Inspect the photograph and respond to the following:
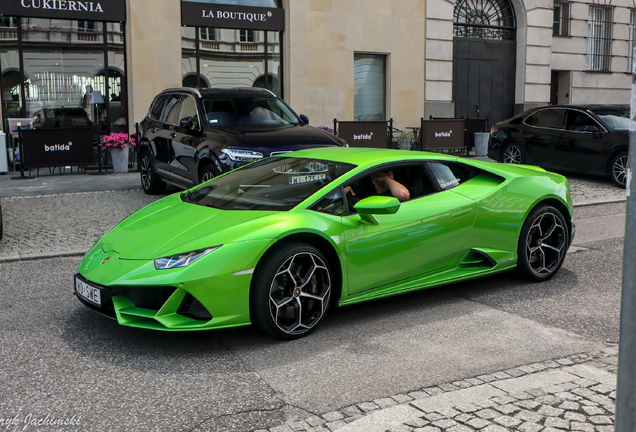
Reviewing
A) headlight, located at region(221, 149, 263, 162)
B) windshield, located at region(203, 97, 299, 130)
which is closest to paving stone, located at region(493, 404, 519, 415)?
headlight, located at region(221, 149, 263, 162)

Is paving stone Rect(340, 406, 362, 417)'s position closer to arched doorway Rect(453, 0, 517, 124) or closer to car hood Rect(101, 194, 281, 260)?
car hood Rect(101, 194, 281, 260)

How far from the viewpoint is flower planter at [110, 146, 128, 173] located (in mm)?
15625

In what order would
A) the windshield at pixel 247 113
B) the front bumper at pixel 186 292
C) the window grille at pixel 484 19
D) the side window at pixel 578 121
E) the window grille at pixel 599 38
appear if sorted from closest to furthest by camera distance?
the front bumper at pixel 186 292
the windshield at pixel 247 113
the side window at pixel 578 121
the window grille at pixel 484 19
the window grille at pixel 599 38

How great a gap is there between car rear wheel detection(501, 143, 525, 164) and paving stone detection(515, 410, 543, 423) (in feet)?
39.4

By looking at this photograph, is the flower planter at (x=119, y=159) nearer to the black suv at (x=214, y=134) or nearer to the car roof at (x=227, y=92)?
the black suv at (x=214, y=134)

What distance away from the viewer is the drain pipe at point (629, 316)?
243 centimetres

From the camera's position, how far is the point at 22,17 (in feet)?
54.2

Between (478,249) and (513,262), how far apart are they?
508 mm

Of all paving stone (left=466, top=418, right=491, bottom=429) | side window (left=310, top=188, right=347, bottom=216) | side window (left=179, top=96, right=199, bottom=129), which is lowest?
paving stone (left=466, top=418, right=491, bottom=429)

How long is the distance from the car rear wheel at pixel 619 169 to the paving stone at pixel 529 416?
1060 cm

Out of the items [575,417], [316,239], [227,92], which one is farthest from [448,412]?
[227,92]

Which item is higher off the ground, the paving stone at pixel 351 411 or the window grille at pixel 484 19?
the window grille at pixel 484 19

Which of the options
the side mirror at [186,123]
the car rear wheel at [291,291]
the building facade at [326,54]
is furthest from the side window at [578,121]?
the car rear wheel at [291,291]

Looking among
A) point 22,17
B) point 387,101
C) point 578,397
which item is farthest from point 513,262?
point 387,101
